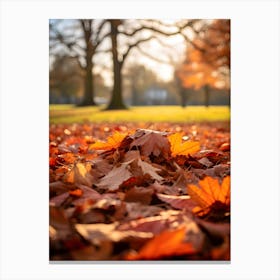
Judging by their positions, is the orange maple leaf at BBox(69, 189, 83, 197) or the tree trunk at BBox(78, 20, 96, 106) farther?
the tree trunk at BBox(78, 20, 96, 106)

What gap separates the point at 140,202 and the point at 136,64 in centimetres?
115

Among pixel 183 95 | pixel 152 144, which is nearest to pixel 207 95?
pixel 183 95

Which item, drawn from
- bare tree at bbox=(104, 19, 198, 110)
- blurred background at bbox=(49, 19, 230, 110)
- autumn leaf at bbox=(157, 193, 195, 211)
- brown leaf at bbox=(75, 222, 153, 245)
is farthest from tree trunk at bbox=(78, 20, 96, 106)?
brown leaf at bbox=(75, 222, 153, 245)

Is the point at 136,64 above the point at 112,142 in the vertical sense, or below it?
above

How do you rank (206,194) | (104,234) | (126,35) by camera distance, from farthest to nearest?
(126,35), (206,194), (104,234)

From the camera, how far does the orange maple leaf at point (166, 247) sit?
1.43m

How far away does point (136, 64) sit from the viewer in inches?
101

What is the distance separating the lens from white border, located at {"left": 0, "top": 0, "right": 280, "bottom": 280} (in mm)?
1988

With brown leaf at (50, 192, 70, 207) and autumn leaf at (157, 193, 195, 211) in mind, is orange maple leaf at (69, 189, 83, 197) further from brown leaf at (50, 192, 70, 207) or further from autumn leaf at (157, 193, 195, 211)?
autumn leaf at (157, 193, 195, 211)
